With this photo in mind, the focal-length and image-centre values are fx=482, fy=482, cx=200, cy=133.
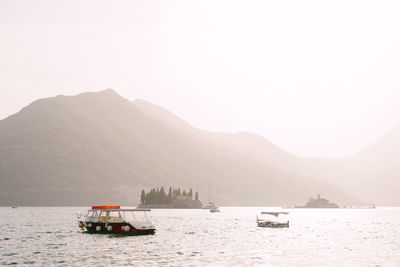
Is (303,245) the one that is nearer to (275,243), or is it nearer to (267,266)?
(275,243)

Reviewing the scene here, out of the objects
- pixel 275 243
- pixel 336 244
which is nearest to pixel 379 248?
pixel 336 244

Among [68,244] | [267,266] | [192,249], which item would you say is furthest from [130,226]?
[267,266]

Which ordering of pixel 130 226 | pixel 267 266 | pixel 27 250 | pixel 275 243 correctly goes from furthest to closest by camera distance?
pixel 130 226
pixel 275 243
pixel 27 250
pixel 267 266

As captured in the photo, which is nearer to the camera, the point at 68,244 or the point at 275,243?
the point at 68,244

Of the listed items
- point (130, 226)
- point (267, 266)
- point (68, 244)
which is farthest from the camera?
point (130, 226)

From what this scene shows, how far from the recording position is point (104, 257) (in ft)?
206

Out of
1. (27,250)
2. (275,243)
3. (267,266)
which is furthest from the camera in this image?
(275,243)

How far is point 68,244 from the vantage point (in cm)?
7988

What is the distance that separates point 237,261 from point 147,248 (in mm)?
18603

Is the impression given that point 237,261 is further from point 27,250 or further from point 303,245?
point 27,250

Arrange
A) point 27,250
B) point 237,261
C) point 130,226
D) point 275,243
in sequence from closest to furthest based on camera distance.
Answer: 1. point 237,261
2. point 27,250
3. point 275,243
4. point 130,226

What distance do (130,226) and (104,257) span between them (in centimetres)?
2984

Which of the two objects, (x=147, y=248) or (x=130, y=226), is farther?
(x=130, y=226)

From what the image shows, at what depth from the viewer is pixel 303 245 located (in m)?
83.9
